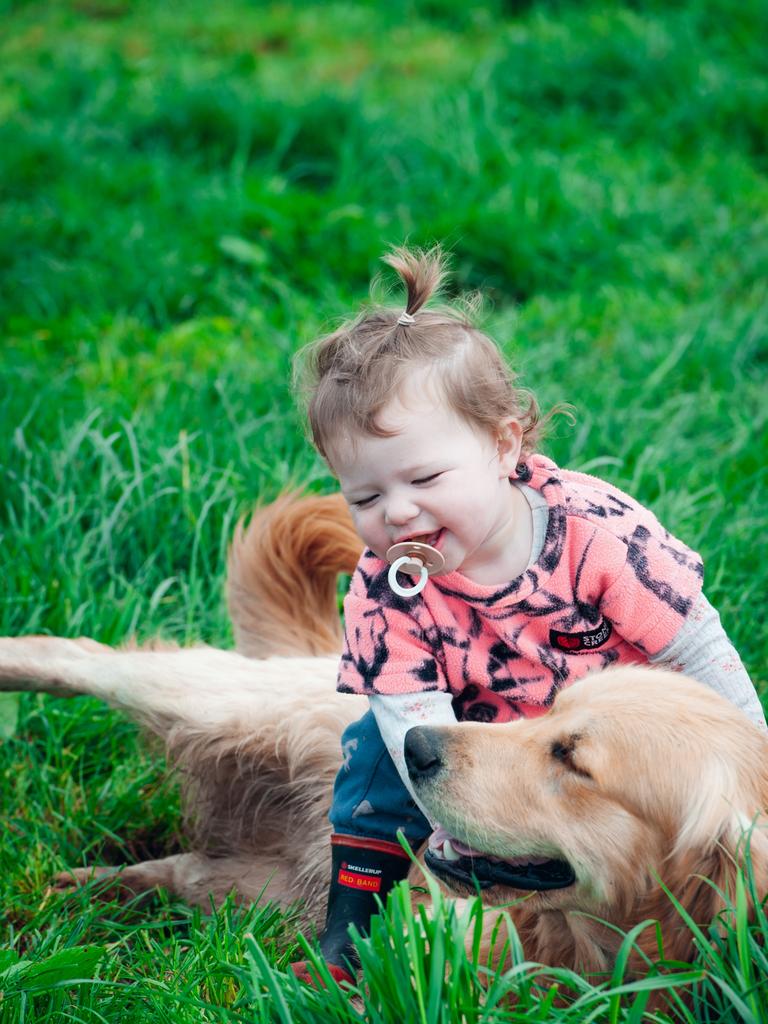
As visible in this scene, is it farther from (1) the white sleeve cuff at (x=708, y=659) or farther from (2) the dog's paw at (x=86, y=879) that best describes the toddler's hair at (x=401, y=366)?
(2) the dog's paw at (x=86, y=879)

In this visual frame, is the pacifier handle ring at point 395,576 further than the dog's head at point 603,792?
Yes

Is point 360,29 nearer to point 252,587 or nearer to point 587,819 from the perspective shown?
point 252,587

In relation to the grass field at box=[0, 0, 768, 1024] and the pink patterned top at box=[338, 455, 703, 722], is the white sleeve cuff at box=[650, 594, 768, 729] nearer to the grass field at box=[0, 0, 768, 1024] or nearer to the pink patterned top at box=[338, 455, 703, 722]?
the pink patterned top at box=[338, 455, 703, 722]

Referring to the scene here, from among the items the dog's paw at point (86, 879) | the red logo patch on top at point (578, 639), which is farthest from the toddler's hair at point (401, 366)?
the dog's paw at point (86, 879)

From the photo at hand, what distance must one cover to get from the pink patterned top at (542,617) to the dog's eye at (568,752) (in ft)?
1.09

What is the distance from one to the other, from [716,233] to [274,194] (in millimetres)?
2038

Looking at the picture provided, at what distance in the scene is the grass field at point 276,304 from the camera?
2.31 metres

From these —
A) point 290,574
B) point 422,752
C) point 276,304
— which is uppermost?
point 422,752

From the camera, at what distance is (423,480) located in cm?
220

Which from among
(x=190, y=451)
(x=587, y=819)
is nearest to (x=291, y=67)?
(x=190, y=451)

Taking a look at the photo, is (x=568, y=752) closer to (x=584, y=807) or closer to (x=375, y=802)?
(x=584, y=807)

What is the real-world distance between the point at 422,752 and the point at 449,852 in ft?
0.68

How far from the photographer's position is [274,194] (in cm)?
521

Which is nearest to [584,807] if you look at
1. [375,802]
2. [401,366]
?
[375,802]
